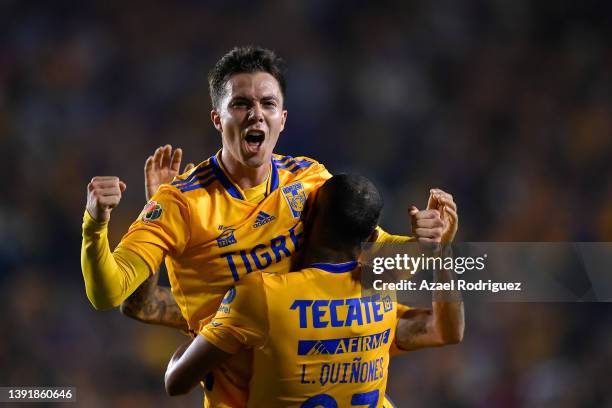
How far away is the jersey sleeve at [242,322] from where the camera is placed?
2.36 m

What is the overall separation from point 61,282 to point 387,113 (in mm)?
2769

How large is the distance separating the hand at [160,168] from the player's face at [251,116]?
0.48 meters

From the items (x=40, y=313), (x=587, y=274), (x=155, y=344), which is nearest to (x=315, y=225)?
(x=587, y=274)

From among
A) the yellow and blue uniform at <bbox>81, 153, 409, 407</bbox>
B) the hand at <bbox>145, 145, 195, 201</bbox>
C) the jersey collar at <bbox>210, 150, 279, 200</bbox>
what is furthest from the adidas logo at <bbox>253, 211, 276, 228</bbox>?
the hand at <bbox>145, 145, 195, 201</bbox>

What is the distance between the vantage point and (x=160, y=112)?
591cm

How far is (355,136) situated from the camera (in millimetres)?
5887

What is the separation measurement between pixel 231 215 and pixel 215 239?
0.37 ft

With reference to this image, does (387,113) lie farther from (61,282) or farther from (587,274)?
(61,282)

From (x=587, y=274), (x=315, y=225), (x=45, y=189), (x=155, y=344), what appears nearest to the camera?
(x=315, y=225)

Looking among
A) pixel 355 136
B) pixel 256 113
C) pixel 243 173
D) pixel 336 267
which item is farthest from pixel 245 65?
pixel 355 136

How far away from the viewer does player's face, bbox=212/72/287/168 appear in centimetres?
275

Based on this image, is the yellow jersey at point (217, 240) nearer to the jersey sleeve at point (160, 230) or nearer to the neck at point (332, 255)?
the jersey sleeve at point (160, 230)

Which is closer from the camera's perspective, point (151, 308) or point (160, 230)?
point (160, 230)

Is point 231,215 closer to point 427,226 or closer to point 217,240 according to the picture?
point 217,240
